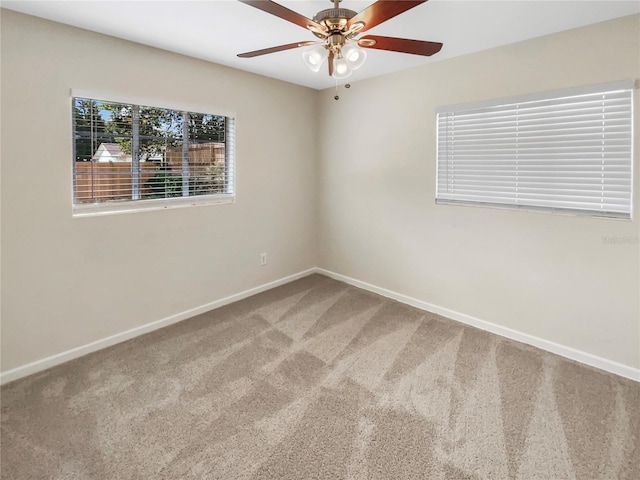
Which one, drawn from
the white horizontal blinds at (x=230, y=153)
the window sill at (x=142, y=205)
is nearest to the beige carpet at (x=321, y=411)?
the window sill at (x=142, y=205)

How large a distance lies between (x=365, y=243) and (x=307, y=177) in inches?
42.1

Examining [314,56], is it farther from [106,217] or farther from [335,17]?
[106,217]

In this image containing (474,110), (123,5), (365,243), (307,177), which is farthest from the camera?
(307,177)

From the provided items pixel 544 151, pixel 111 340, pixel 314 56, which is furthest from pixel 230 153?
pixel 544 151

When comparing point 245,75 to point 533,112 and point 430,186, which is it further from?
point 533,112

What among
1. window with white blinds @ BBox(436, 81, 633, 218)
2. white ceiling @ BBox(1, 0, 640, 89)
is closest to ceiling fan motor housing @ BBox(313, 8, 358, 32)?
white ceiling @ BBox(1, 0, 640, 89)

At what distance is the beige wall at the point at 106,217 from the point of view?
2.16 meters

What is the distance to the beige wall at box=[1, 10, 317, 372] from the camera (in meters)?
2.16

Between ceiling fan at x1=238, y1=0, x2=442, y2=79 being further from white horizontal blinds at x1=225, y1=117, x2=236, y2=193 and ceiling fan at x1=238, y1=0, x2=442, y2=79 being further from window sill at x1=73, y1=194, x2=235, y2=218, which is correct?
window sill at x1=73, y1=194, x2=235, y2=218

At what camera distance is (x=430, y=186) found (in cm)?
315

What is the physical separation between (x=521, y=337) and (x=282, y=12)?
109 inches

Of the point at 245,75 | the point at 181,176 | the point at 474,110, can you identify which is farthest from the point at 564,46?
the point at 181,176

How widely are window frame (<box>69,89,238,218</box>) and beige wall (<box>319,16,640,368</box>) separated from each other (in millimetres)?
1207

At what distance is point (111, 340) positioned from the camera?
8.70 ft
